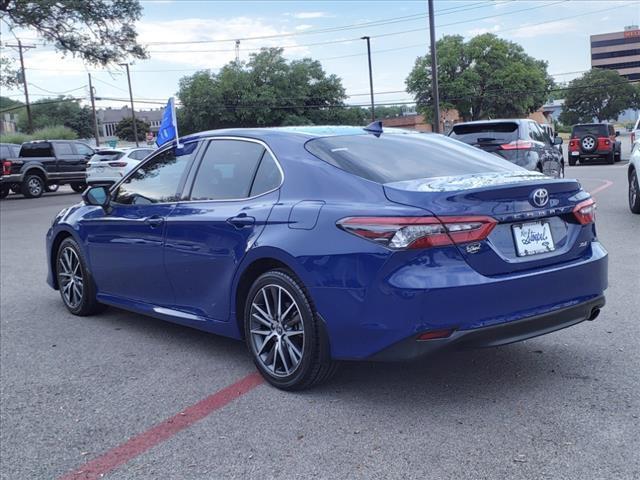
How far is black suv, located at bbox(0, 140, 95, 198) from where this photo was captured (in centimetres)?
2366

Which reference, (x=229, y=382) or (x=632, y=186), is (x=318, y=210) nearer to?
(x=229, y=382)

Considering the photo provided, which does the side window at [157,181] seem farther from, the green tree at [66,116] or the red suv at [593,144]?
the green tree at [66,116]

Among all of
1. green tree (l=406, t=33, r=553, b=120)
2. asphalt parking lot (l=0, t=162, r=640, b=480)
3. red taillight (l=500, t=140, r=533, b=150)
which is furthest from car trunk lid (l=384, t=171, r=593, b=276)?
green tree (l=406, t=33, r=553, b=120)

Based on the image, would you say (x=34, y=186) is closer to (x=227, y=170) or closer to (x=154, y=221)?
(x=154, y=221)

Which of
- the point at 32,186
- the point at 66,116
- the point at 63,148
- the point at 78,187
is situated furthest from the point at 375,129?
the point at 66,116

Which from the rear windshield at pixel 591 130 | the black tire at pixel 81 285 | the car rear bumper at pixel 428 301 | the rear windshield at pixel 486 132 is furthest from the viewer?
the rear windshield at pixel 591 130

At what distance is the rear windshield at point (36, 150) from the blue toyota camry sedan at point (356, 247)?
21.2 meters

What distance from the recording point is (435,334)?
134 inches

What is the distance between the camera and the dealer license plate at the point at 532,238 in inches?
142

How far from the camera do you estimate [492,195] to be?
3.56 meters

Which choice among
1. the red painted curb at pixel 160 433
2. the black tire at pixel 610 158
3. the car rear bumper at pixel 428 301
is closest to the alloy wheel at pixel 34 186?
the black tire at pixel 610 158

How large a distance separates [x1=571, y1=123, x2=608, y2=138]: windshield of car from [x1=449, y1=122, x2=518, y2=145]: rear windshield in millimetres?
16072

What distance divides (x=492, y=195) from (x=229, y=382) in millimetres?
2025

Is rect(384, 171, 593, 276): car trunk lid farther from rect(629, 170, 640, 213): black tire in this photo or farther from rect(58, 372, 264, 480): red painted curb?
rect(629, 170, 640, 213): black tire
